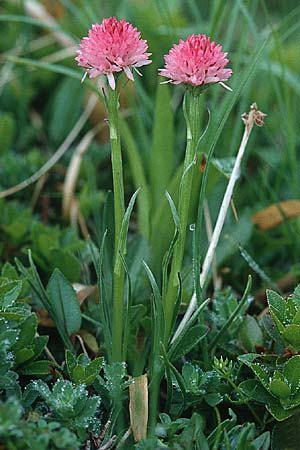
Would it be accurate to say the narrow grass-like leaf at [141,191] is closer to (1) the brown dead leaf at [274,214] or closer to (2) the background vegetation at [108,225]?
(2) the background vegetation at [108,225]

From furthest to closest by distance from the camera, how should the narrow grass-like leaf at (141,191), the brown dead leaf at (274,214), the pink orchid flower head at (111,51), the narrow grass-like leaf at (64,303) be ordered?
the brown dead leaf at (274,214), the narrow grass-like leaf at (141,191), the narrow grass-like leaf at (64,303), the pink orchid flower head at (111,51)

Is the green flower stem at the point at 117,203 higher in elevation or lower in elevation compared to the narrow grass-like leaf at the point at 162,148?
lower

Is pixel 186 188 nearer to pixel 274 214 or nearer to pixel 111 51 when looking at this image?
pixel 111 51

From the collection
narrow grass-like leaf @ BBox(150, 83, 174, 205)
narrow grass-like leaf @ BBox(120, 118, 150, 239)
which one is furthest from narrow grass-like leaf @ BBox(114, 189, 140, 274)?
narrow grass-like leaf @ BBox(150, 83, 174, 205)

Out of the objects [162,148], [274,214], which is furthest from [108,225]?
[274,214]

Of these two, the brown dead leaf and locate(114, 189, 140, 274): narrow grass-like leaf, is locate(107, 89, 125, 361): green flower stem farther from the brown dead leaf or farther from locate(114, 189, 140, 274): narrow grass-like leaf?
the brown dead leaf

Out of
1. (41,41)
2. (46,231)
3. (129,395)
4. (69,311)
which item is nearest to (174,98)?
(41,41)

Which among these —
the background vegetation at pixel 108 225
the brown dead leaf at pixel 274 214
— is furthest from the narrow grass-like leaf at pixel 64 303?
the brown dead leaf at pixel 274 214
